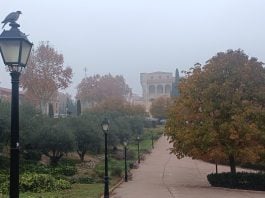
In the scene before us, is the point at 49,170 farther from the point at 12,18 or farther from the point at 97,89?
the point at 97,89

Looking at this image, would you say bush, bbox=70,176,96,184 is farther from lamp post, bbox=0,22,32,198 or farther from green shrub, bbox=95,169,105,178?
lamp post, bbox=0,22,32,198

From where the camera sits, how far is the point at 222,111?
96.3 ft

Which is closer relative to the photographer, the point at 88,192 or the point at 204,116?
the point at 88,192

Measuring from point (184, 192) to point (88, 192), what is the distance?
510 cm

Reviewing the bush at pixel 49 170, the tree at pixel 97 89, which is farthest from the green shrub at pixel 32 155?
the tree at pixel 97 89

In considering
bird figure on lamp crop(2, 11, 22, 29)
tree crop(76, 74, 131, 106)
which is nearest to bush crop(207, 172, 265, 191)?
bird figure on lamp crop(2, 11, 22, 29)

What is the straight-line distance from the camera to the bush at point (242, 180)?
94.7 ft

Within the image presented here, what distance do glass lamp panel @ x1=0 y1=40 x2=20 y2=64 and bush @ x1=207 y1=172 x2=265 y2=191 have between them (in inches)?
940

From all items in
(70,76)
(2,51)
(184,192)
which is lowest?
(184,192)

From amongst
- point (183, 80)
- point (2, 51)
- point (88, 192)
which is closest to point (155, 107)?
point (183, 80)

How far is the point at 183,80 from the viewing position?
105ft

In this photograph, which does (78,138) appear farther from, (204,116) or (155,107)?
(155,107)

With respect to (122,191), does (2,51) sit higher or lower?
higher

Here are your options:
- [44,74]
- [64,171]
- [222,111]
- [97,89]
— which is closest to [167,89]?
[97,89]
